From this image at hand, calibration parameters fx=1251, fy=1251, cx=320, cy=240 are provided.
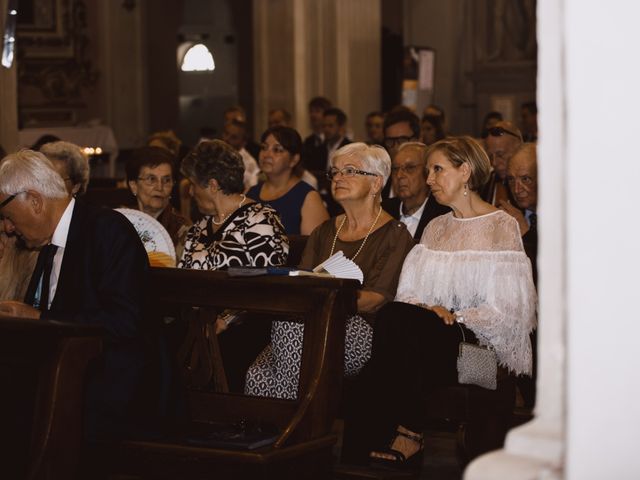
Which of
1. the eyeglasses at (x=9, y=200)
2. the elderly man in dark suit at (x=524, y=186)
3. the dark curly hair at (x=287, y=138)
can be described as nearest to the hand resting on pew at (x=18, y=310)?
the eyeglasses at (x=9, y=200)

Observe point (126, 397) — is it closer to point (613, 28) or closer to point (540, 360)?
point (540, 360)

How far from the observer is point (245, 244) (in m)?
5.84

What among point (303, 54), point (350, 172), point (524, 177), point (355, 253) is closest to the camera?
point (355, 253)

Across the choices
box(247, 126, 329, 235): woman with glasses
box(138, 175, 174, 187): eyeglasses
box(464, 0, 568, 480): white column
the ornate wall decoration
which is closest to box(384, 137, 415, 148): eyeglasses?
box(247, 126, 329, 235): woman with glasses

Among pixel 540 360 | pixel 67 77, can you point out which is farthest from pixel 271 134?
pixel 67 77

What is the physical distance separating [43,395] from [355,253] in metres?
2.01

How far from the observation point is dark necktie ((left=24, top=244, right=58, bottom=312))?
4605 millimetres

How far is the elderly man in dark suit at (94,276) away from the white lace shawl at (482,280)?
1.41 metres

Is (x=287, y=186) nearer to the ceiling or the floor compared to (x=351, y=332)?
nearer to the ceiling

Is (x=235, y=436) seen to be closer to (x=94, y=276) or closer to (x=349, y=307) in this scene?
(x=349, y=307)

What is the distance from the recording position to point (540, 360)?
2463 millimetres

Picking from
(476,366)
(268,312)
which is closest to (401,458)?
(476,366)

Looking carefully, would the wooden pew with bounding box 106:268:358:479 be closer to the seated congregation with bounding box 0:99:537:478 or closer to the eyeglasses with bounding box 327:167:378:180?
the seated congregation with bounding box 0:99:537:478

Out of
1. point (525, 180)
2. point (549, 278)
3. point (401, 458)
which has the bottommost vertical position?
point (401, 458)
